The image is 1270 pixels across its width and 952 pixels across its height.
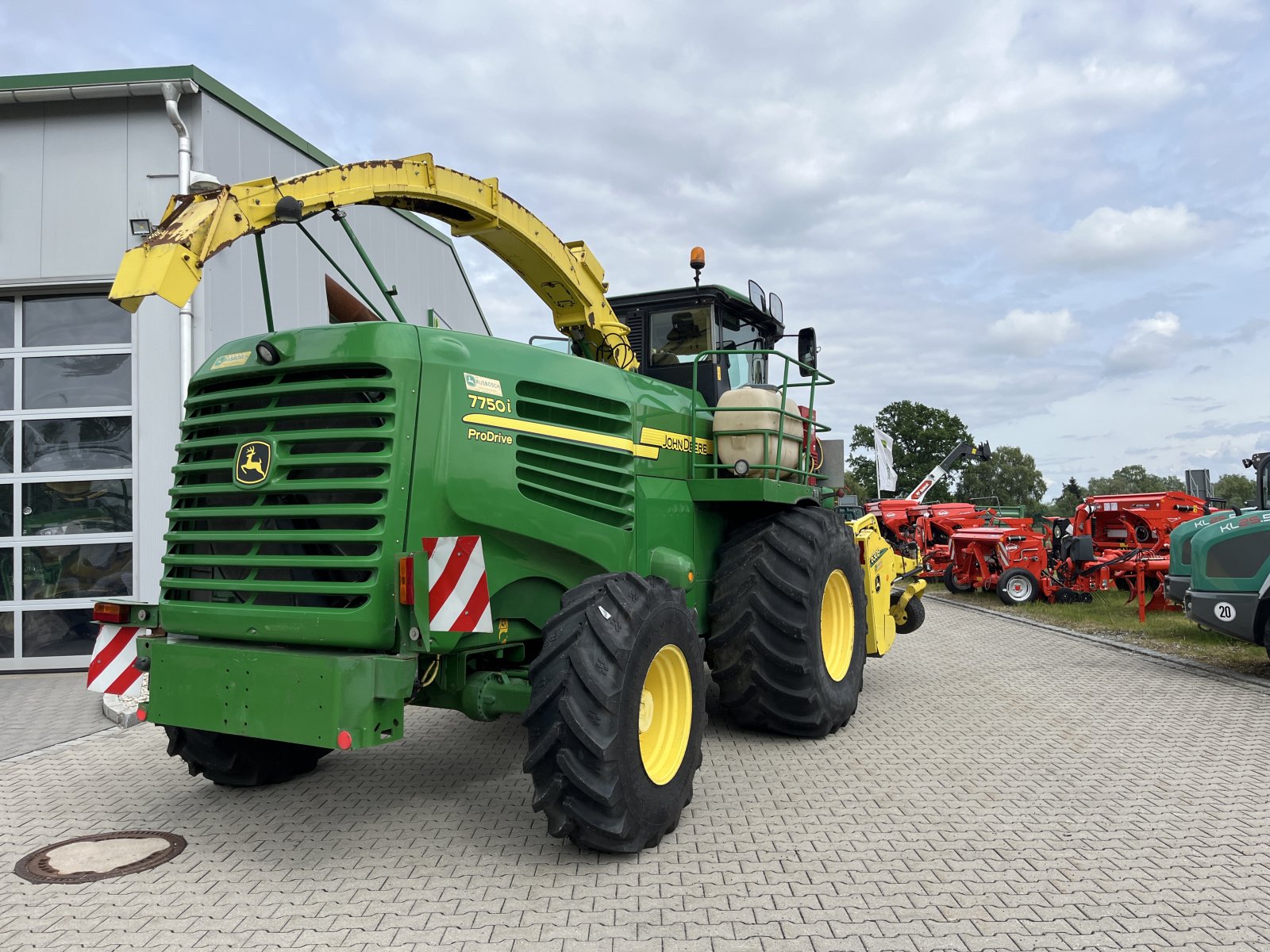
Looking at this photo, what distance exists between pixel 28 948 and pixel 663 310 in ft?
16.8

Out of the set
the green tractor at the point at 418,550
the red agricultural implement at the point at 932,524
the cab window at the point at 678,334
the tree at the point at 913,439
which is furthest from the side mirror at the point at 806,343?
the tree at the point at 913,439

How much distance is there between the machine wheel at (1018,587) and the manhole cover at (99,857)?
40.9 feet

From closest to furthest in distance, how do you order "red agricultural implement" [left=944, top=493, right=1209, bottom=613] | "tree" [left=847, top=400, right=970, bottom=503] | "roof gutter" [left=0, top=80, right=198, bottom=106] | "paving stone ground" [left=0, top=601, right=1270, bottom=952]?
"paving stone ground" [left=0, top=601, right=1270, bottom=952] < "roof gutter" [left=0, top=80, right=198, bottom=106] < "red agricultural implement" [left=944, top=493, right=1209, bottom=613] < "tree" [left=847, top=400, right=970, bottom=503]

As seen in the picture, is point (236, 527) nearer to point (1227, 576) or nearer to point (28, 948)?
point (28, 948)

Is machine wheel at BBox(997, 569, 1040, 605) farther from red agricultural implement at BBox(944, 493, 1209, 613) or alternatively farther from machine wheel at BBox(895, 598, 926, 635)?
machine wheel at BBox(895, 598, 926, 635)

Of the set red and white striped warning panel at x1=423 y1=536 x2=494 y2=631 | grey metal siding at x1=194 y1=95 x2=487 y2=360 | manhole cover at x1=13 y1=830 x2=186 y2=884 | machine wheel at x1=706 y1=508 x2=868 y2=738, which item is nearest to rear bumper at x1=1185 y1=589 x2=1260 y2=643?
machine wheel at x1=706 y1=508 x2=868 y2=738

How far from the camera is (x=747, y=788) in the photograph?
5.09m

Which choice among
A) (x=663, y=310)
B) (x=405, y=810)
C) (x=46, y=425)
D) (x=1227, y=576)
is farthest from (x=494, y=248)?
(x=1227, y=576)

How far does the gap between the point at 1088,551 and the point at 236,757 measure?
36.3ft

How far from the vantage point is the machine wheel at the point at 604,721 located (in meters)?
3.82

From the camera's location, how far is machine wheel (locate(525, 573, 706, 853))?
3.82 m

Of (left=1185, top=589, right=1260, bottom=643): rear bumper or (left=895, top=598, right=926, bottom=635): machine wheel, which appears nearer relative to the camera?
(left=1185, top=589, right=1260, bottom=643): rear bumper

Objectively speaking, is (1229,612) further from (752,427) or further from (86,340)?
(86,340)

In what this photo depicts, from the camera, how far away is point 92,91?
8.95 meters
